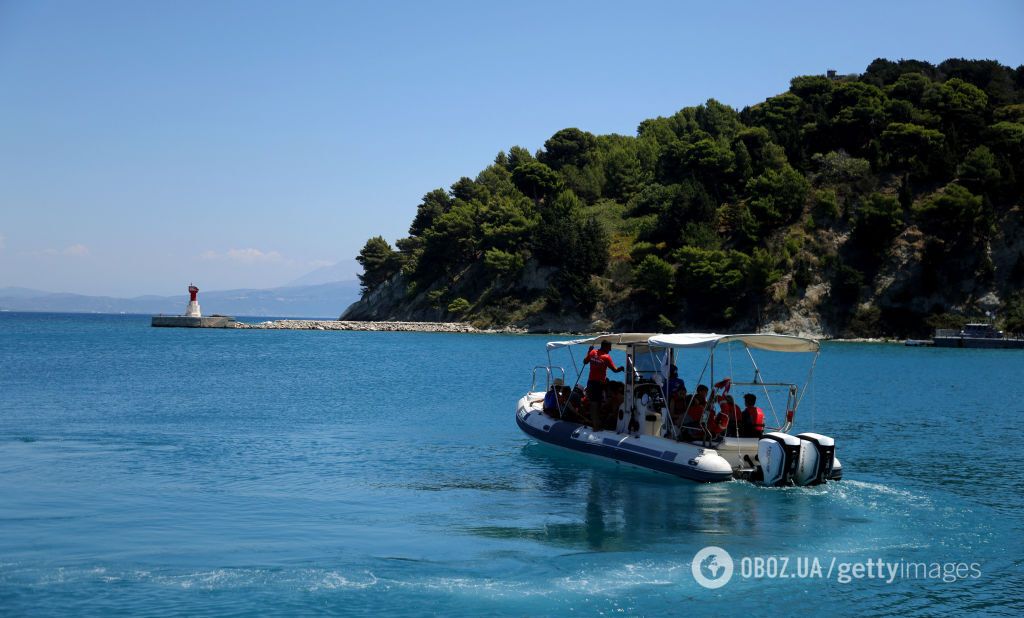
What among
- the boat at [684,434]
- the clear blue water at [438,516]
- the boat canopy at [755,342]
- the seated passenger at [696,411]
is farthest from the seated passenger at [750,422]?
the clear blue water at [438,516]

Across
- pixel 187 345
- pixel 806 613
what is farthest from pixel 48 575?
pixel 187 345

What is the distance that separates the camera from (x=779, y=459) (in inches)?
699

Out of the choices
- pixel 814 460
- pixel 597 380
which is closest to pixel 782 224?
pixel 597 380

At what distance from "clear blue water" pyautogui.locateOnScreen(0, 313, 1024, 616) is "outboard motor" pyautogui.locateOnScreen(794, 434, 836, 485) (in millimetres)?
410

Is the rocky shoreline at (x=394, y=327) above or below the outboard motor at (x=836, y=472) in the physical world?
above

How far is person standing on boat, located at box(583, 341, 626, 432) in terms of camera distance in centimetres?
2192

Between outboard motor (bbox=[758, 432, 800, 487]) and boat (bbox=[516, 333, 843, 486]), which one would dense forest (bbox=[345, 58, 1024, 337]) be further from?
outboard motor (bbox=[758, 432, 800, 487])

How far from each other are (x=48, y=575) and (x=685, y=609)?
349 inches

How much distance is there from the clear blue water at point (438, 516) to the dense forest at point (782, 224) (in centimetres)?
5141

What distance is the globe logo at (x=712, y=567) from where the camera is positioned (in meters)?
12.8

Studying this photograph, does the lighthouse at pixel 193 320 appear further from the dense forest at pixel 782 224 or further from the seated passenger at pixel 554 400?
the seated passenger at pixel 554 400

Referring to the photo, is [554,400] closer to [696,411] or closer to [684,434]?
[684,434]

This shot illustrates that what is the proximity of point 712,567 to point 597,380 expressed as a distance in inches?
361

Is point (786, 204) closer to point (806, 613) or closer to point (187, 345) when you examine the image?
point (187, 345)
